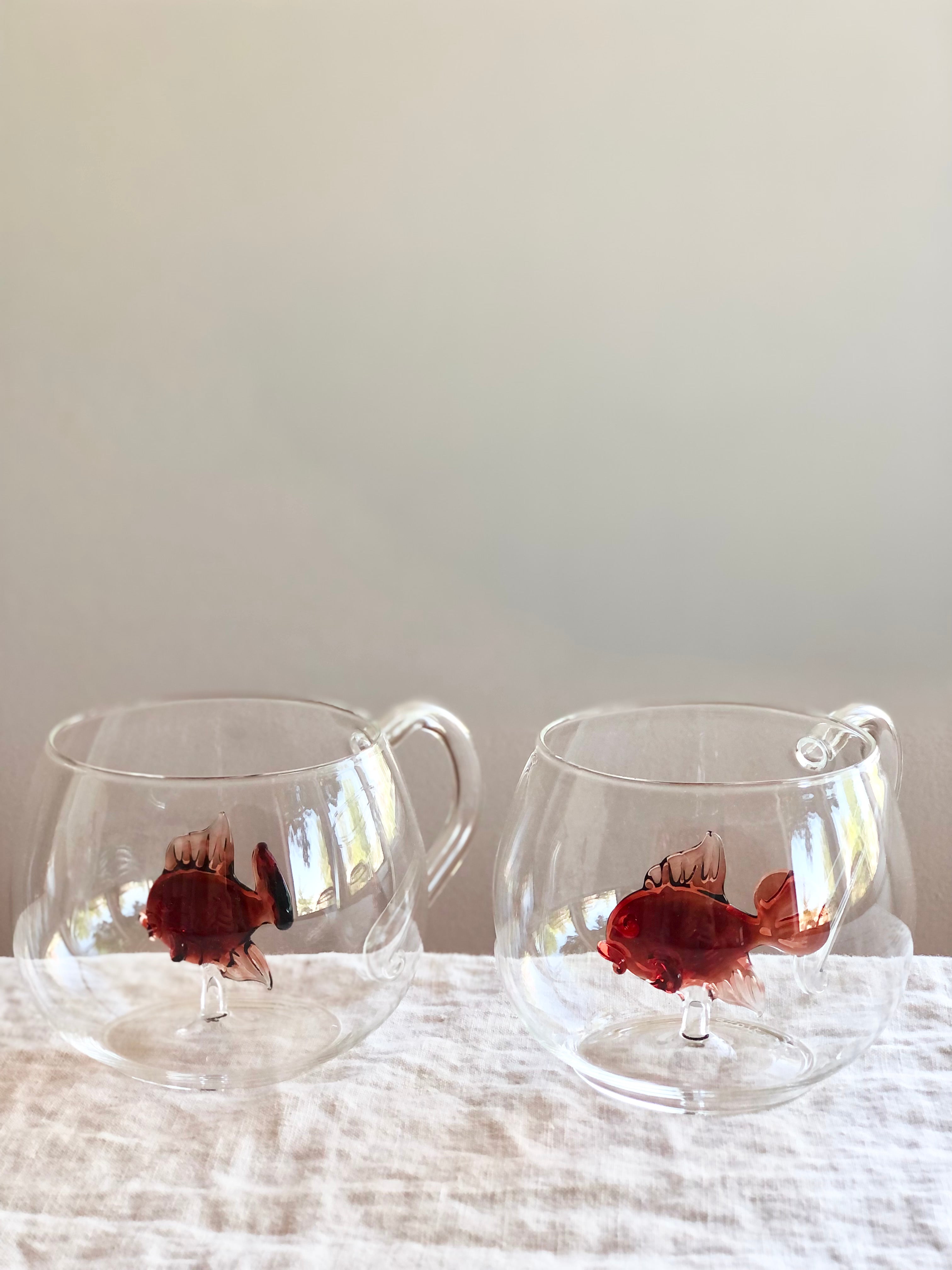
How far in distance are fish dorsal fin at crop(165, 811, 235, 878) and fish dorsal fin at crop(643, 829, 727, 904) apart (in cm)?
14

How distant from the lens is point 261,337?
967 mm

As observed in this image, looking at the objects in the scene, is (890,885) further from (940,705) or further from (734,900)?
(940,705)

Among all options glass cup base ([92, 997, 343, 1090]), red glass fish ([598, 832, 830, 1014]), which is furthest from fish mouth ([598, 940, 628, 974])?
glass cup base ([92, 997, 343, 1090])

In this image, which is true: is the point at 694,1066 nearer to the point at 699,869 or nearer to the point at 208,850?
the point at 699,869

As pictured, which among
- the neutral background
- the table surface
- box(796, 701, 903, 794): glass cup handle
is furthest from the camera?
the neutral background

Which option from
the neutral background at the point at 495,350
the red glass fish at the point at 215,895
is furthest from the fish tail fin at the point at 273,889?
the neutral background at the point at 495,350

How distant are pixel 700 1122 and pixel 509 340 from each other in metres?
0.69

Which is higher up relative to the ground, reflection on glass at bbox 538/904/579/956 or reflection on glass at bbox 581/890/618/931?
reflection on glass at bbox 581/890/618/931

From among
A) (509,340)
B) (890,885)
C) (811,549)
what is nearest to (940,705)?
(811,549)

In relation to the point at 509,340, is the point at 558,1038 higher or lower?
lower

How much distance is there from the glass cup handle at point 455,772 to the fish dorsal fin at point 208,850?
0.25 ft

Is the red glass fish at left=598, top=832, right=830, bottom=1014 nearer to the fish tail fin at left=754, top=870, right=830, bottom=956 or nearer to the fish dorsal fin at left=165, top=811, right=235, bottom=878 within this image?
the fish tail fin at left=754, top=870, right=830, bottom=956

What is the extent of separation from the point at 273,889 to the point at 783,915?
17cm

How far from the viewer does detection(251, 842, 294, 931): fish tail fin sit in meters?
0.41
